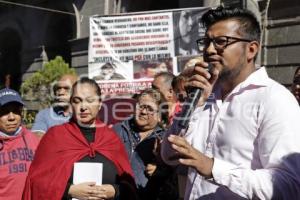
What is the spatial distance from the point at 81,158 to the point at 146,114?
783mm

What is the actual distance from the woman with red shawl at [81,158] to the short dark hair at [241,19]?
5.09 ft

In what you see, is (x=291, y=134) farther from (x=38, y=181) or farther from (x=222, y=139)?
(x=38, y=181)

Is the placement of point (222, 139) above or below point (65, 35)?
below

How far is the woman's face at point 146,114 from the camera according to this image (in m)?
3.92

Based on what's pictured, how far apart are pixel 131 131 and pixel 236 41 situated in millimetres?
2046

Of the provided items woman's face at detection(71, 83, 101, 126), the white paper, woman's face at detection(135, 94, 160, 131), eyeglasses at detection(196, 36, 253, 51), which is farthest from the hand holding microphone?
woman's face at detection(135, 94, 160, 131)

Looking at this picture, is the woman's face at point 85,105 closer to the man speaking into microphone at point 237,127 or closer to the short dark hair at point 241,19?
the man speaking into microphone at point 237,127

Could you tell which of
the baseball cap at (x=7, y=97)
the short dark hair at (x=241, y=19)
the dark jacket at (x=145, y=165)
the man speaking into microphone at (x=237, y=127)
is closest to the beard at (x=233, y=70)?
the man speaking into microphone at (x=237, y=127)

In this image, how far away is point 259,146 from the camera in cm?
192

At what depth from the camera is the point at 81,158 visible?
11.0ft

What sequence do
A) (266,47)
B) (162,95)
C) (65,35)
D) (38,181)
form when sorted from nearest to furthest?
(38,181) → (162,95) → (266,47) → (65,35)

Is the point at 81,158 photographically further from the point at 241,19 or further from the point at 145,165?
the point at 241,19

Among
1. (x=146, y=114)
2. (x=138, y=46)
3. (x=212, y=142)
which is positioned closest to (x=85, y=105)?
(x=146, y=114)

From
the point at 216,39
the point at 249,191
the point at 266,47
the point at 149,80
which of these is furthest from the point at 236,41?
the point at 266,47
